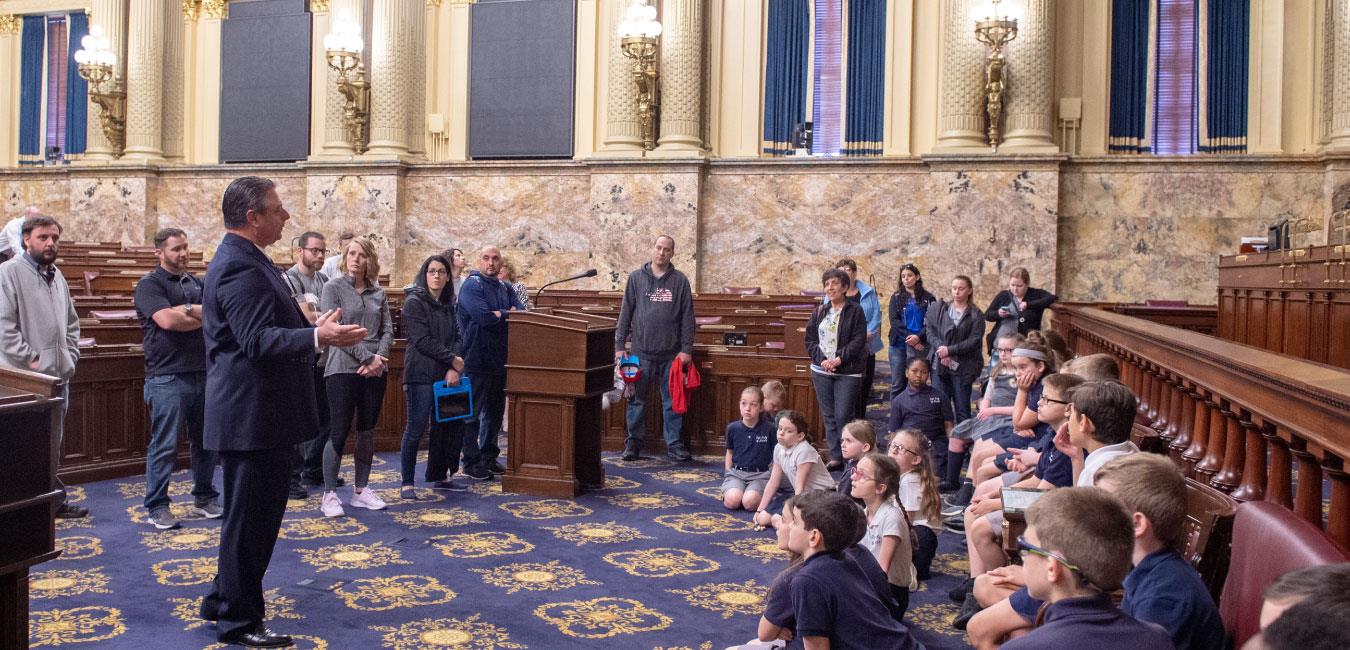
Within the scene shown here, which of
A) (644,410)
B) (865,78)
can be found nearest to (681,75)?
(865,78)

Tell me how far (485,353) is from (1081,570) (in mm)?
5143

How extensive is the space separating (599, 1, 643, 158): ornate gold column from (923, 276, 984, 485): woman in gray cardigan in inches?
224

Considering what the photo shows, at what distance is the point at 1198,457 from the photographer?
145 inches

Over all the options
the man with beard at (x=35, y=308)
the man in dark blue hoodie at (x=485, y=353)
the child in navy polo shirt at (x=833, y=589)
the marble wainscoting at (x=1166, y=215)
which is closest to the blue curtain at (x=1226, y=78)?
the marble wainscoting at (x=1166, y=215)

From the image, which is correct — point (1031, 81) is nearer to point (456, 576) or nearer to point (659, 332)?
point (659, 332)

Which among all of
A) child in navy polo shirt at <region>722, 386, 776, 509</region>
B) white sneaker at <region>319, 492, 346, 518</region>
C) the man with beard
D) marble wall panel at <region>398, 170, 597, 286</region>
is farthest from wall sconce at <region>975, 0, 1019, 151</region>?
the man with beard

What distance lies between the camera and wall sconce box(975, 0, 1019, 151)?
1094 cm

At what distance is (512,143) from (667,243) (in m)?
6.49

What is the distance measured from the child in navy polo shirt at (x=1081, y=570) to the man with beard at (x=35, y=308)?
472cm

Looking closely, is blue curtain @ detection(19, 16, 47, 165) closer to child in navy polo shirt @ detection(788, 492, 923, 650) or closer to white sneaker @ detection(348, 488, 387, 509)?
white sneaker @ detection(348, 488, 387, 509)

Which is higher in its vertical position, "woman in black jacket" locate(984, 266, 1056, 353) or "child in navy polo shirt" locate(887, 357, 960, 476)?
"woman in black jacket" locate(984, 266, 1056, 353)

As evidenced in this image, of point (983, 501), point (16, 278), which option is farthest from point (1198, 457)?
point (16, 278)

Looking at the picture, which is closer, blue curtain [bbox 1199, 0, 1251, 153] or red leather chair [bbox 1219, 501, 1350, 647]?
red leather chair [bbox 1219, 501, 1350, 647]

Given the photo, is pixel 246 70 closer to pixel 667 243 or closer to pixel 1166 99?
pixel 667 243
